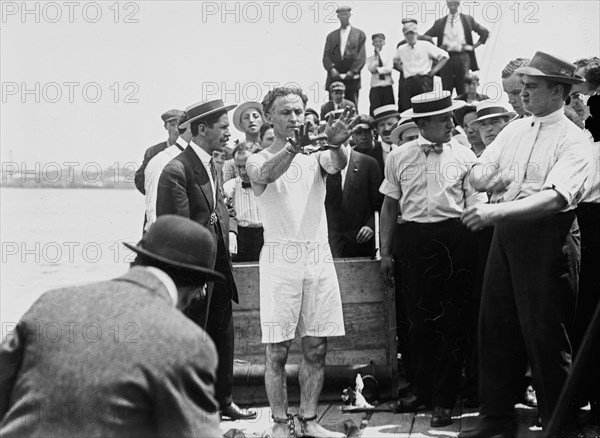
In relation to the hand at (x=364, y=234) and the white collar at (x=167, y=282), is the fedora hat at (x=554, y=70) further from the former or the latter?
the white collar at (x=167, y=282)

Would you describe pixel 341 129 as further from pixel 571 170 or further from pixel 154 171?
pixel 154 171

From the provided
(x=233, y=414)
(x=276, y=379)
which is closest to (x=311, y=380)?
(x=276, y=379)

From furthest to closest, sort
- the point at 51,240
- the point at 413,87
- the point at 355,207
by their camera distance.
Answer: the point at 51,240
the point at 413,87
the point at 355,207

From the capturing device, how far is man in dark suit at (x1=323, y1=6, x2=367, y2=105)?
1295cm

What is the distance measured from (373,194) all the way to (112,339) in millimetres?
5606

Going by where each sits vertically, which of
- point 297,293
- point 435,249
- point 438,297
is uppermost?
point 435,249

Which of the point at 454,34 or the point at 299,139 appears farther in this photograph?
the point at 454,34

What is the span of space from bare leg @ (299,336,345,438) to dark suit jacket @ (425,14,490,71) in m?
7.56

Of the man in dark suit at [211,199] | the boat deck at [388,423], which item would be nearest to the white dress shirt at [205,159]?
the man in dark suit at [211,199]

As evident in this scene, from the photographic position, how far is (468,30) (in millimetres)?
13148

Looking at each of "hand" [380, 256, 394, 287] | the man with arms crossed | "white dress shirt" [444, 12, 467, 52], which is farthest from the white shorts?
"white dress shirt" [444, 12, 467, 52]

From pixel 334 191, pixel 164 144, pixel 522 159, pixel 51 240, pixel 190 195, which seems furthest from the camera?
pixel 51 240

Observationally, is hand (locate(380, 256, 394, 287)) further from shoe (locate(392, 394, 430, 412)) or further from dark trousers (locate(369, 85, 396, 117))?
dark trousers (locate(369, 85, 396, 117))

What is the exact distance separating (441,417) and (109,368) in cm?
412
